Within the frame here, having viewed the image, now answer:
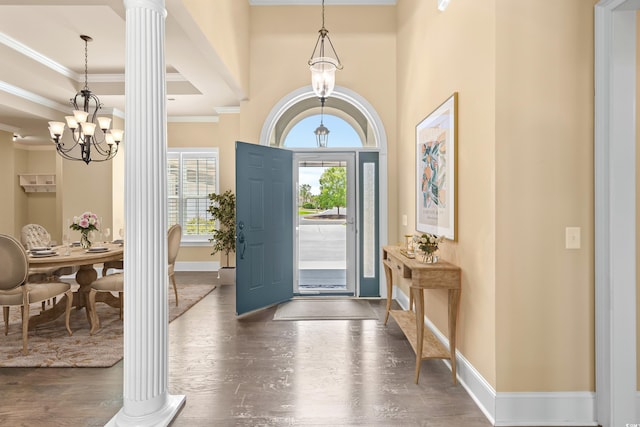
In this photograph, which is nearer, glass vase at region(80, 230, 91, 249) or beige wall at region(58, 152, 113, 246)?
glass vase at region(80, 230, 91, 249)

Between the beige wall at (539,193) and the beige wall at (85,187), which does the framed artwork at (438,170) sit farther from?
the beige wall at (85,187)

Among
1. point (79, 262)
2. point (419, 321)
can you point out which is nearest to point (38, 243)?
point (79, 262)

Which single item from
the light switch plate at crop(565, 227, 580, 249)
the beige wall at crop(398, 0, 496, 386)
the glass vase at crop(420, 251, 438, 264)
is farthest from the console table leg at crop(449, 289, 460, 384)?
the light switch plate at crop(565, 227, 580, 249)

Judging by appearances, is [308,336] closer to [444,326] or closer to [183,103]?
[444,326]

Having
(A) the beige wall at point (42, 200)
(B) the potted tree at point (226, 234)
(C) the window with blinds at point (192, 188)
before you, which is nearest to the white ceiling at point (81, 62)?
(C) the window with blinds at point (192, 188)

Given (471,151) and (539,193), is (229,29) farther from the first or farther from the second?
(539,193)

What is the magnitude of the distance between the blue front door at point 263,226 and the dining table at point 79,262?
1.50 meters

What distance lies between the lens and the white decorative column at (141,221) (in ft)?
7.10

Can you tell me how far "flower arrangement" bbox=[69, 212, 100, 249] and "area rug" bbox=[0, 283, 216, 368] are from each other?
3.14ft

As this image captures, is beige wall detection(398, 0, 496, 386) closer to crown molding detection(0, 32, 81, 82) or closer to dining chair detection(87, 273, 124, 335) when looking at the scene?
dining chair detection(87, 273, 124, 335)

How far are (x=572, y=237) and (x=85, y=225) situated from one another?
4.95m

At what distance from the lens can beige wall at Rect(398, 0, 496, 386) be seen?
2354mm

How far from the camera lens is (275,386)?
2754 millimetres

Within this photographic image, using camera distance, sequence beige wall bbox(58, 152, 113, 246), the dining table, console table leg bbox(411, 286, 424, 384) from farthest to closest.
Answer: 1. beige wall bbox(58, 152, 113, 246)
2. the dining table
3. console table leg bbox(411, 286, 424, 384)
